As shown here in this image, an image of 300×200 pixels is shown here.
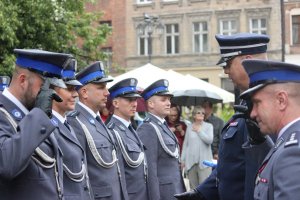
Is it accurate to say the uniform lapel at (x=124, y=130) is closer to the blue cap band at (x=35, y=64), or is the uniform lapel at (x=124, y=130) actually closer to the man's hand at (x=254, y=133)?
the man's hand at (x=254, y=133)

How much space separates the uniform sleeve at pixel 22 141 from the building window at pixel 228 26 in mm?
37701

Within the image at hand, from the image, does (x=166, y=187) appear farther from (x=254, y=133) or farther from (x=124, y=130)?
(x=254, y=133)

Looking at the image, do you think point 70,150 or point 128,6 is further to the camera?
point 128,6

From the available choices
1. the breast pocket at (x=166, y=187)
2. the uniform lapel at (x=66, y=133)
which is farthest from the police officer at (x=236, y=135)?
the breast pocket at (x=166, y=187)

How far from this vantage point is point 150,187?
781 cm

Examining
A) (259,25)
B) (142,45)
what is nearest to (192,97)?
(259,25)

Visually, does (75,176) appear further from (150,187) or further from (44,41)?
(44,41)

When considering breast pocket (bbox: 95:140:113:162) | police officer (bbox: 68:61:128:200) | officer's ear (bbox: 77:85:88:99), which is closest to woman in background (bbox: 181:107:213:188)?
police officer (bbox: 68:61:128:200)

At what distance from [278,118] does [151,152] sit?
4.66 metres

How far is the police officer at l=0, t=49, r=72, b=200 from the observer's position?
13.3 ft

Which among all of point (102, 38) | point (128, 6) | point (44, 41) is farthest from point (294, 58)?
point (44, 41)

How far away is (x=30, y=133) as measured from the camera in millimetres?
4109

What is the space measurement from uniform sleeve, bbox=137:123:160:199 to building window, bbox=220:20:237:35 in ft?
110

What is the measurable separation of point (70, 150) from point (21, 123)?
1272 mm
